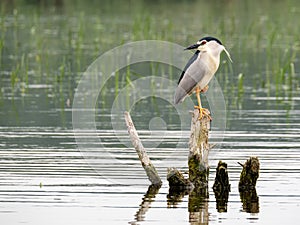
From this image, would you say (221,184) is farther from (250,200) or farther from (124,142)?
(124,142)

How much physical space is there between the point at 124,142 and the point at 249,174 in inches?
167

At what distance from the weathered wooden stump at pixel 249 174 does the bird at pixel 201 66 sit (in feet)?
2.78

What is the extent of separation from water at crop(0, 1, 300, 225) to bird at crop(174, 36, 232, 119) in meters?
1.33

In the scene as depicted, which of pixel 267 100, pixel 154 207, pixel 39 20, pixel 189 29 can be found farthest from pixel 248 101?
pixel 39 20

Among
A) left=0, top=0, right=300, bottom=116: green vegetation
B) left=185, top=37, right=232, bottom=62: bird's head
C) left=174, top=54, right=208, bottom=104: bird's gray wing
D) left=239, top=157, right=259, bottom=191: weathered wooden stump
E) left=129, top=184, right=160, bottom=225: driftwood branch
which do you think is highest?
left=185, top=37, right=232, bottom=62: bird's head

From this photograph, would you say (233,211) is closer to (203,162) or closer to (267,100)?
(203,162)

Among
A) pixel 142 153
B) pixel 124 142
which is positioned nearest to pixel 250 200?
pixel 142 153

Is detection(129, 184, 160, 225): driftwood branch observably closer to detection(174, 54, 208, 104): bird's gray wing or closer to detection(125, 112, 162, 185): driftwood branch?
detection(125, 112, 162, 185): driftwood branch

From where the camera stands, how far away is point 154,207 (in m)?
11.9

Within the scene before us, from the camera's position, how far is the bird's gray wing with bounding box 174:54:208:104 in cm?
1290

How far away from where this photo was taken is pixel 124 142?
16.6 m

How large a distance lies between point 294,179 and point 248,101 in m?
8.03

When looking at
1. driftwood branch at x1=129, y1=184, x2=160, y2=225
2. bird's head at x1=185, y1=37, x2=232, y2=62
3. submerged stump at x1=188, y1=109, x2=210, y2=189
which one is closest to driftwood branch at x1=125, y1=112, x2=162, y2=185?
driftwood branch at x1=129, y1=184, x2=160, y2=225

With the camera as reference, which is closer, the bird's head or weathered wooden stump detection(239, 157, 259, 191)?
weathered wooden stump detection(239, 157, 259, 191)
